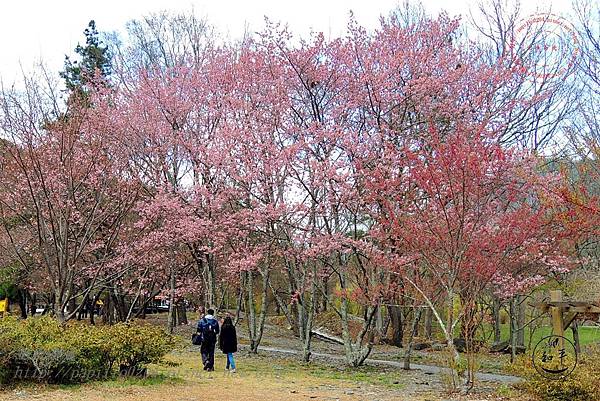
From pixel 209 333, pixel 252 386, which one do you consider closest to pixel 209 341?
pixel 209 333

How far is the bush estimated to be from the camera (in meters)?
8.26

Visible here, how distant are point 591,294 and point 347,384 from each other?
668cm

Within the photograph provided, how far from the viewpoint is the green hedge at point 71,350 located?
9508 millimetres

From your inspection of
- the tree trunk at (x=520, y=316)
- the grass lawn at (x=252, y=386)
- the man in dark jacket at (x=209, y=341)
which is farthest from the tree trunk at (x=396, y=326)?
the man in dark jacket at (x=209, y=341)

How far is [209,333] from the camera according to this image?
13.2 metres

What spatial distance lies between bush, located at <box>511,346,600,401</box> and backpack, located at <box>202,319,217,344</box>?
6.62m

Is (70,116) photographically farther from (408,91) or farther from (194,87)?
(408,91)

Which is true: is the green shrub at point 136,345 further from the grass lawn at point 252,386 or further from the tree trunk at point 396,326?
the tree trunk at point 396,326

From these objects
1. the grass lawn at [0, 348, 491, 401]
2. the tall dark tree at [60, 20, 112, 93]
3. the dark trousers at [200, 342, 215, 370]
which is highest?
the tall dark tree at [60, 20, 112, 93]

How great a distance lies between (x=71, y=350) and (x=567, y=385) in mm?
7420

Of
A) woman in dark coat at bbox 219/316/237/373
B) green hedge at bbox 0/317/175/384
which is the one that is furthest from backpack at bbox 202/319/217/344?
green hedge at bbox 0/317/175/384

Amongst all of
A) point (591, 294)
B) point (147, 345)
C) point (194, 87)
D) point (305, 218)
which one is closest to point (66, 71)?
point (194, 87)

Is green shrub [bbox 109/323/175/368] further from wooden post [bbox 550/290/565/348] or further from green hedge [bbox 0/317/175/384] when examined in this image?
wooden post [bbox 550/290/565/348]

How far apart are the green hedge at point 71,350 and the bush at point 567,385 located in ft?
19.4
